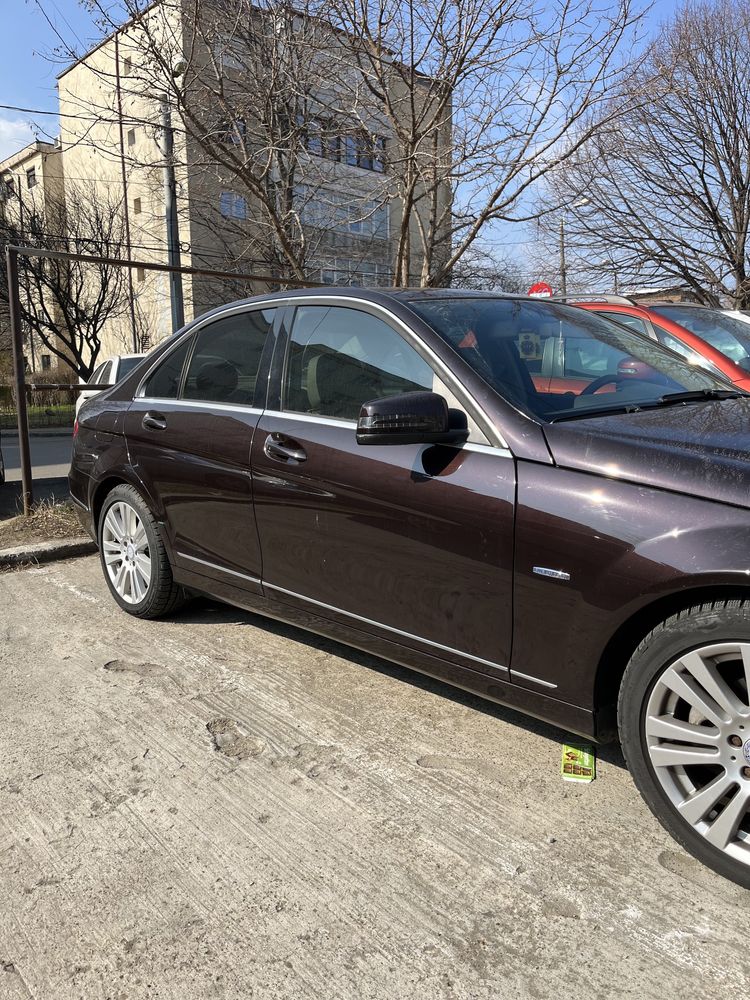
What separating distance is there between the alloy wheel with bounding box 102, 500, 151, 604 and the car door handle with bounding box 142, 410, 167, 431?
0.47 metres

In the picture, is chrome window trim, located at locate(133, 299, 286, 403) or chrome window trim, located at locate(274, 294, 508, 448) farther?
chrome window trim, located at locate(133, 299, 286, 403)

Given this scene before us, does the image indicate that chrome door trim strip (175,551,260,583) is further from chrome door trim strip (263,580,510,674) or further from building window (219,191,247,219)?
building window (219,191,247,219)

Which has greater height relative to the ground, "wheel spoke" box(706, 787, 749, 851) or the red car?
the red car

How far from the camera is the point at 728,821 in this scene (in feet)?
7.23

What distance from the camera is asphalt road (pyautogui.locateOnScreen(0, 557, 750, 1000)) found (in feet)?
6.62

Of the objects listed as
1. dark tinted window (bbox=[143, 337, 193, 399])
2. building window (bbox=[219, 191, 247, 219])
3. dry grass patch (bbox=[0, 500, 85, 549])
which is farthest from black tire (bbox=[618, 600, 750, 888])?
building window (bbox=[219, 191, 247, 219])

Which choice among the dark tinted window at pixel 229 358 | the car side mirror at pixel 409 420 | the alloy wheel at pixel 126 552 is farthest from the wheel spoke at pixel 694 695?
the alloy wheel at pixel 126 552

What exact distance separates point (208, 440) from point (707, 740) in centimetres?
245

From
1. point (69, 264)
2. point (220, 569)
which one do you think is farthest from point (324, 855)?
point (69, 264)

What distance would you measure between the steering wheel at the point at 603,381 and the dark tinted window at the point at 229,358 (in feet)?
4.81

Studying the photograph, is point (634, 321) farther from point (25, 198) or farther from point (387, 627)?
point (25, 198)

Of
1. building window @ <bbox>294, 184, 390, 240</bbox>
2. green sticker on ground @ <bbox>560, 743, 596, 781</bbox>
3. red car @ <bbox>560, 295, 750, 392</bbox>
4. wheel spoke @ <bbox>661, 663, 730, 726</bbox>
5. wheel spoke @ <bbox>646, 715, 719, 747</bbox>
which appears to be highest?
building window @ <bbox>294, 184, 390, 240</bbox>

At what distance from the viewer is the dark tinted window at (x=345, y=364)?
3.08m

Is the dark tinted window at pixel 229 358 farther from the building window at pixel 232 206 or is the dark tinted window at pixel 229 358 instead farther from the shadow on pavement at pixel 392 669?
the building window at pixel 232 206
